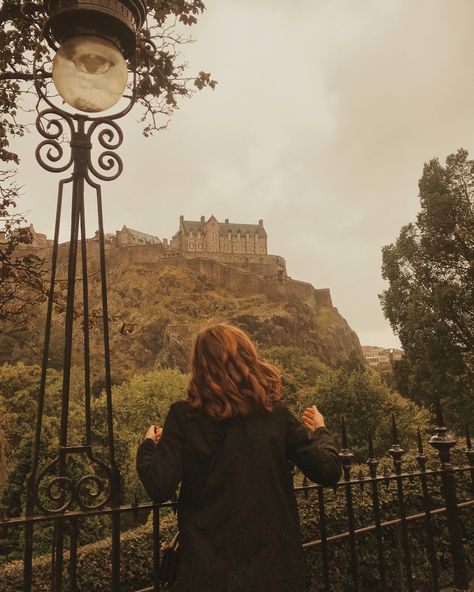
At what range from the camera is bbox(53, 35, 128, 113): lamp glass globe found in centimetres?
187

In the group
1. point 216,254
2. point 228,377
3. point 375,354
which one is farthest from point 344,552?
point 375,354

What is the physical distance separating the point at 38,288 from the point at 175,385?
27.7 metres

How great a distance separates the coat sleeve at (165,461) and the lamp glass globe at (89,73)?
1.25 meters

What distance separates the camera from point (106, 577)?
25.7 ft

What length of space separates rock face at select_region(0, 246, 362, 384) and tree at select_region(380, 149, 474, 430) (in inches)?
1147

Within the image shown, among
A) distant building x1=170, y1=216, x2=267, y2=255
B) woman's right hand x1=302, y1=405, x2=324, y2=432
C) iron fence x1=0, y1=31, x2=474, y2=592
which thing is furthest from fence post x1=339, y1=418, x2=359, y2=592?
distant building x1=170, y1=216, x2=267, y2=255

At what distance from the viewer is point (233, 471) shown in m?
1.65

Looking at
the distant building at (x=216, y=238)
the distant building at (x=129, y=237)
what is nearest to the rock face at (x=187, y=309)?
the distant building at (x=129, y=237)

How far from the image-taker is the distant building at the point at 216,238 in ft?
241

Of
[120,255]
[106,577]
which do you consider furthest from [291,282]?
[106,577]

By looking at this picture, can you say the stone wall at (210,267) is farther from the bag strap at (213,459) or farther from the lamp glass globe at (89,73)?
the bag strap at (213,459)

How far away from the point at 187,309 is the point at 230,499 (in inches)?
2148

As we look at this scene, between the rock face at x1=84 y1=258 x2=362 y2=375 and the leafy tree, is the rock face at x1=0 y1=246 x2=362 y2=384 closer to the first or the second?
the rock face at x1=84 y1=258 x2=362 y2=375

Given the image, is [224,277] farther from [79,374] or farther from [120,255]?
[79,374]
